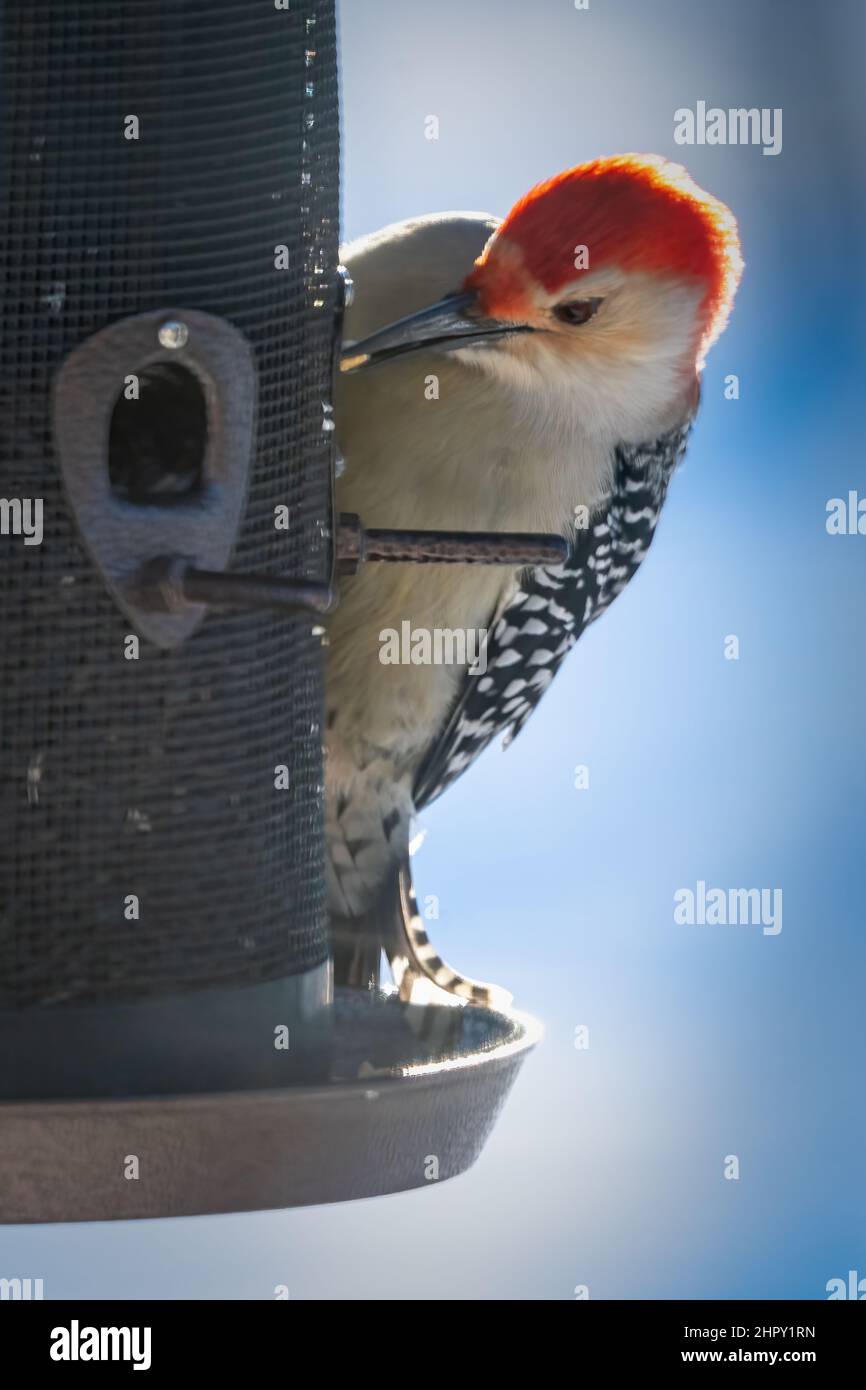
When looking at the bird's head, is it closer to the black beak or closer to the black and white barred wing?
the black beak

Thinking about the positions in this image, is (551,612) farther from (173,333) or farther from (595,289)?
(173,333)

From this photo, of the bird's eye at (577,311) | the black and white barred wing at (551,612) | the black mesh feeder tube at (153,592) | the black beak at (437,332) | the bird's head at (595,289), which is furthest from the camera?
the black and white barred wing at (551,612)

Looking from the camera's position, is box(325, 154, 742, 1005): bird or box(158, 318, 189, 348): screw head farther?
box(325, 154, 742, 1005): bird

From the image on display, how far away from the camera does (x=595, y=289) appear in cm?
338

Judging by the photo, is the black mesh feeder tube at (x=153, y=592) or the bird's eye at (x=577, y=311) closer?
the black mesh feeder tube at (x=153, y=592)

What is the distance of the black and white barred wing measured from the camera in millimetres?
3799

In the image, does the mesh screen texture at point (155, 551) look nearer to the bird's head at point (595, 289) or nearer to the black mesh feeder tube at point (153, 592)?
the black mesh feeder tube at point (153, 592)

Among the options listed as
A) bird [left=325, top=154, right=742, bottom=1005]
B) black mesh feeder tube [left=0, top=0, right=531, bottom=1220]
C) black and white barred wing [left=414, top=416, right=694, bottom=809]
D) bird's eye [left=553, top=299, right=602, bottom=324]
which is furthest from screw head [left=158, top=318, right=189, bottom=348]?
black and white barred wing [left=414, top=416, right=694, bottom=809]

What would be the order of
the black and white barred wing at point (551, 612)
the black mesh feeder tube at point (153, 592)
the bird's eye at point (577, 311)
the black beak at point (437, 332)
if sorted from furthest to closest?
the black and white barred wing at point (551, 612), the bird's eye at point (577, 311), the black beak at point (437, 332), the black mesh feeder tube at point (153, 592)

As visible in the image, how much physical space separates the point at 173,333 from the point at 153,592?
0.30 meters

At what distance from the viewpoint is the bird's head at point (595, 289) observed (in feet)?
10.5

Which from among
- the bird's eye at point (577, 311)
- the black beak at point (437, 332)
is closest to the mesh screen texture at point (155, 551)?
the black beak at point (437, 332)

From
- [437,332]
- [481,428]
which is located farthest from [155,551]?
[481,428]
